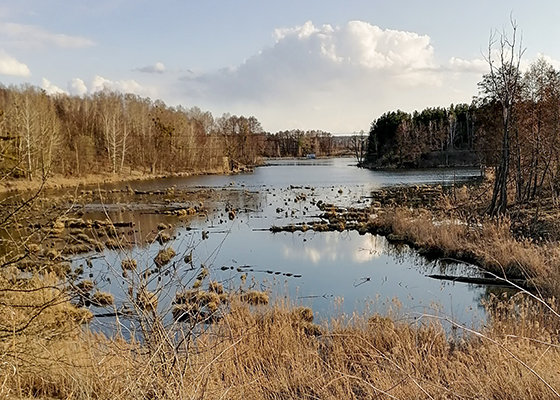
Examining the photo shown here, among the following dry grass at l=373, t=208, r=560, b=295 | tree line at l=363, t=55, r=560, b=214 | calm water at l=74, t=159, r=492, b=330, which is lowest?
calm water at l=74, t=159, r=492, b=330

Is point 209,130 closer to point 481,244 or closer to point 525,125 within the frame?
point 525,125

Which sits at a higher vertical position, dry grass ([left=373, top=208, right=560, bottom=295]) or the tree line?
the tree line

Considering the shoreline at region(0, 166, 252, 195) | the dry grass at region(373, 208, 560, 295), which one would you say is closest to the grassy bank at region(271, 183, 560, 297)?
the dry grass at region(373, 208, 560, 295)

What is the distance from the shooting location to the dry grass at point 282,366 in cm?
302

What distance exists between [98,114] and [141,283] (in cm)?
5928

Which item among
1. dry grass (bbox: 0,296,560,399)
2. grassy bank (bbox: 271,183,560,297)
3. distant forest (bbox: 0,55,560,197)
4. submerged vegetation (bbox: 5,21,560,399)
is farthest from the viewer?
distant forest (bbox: 0,55,560,197)

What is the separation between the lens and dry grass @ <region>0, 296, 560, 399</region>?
302cm

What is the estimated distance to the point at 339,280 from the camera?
1177cm

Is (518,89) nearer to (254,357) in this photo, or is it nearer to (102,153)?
(254,357)

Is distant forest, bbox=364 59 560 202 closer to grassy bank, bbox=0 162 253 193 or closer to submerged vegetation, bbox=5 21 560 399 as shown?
submerged vegetation, bbox=5 21 560 399

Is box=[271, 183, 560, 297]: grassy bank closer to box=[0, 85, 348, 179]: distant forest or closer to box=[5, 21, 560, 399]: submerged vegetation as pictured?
box=[5, 21, 560, 399]: submerged vegetation

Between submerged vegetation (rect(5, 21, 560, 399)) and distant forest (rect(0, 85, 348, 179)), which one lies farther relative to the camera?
distant forest (rect(0, 85, 348, 179))

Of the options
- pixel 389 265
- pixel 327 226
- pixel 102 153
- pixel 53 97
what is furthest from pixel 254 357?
pixel 53 97

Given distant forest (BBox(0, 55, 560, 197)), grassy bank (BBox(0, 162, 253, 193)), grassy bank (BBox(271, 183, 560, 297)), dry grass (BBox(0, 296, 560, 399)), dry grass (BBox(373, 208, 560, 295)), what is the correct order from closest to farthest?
1. dry grass (BBox(0, 296, 560, 399))
2. dry grass (BBox(373, 208, 560, 295))
3. grassy bank (BBox(271, 183, 560, 297))
4. distant forest (BBox(0, 55, 560, 197))
5. grassy bank (BBox(0, 162, 253, 193))
